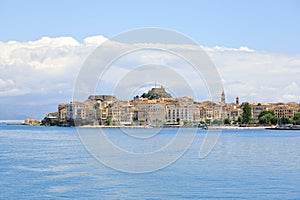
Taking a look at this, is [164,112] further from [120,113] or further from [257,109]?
[257,109]

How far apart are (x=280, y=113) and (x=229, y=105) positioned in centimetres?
804

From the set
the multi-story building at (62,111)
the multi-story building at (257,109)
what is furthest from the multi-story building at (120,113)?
the multi-story building at (257,109)

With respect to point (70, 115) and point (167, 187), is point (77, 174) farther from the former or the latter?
point (70, 115)

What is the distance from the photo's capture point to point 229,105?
68.6 m

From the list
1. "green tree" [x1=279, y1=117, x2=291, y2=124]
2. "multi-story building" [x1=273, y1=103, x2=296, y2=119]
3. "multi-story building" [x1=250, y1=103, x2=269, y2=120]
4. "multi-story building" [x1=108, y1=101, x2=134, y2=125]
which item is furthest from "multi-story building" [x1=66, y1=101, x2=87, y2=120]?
"multi-story building" [x1=273, y1=103, x2=296, y2=119]

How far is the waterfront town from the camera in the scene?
179 ft

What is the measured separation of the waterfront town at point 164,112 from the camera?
179 ft

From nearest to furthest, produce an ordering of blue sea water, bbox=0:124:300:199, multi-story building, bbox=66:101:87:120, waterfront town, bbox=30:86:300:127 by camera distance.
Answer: blue sea water, bbox=0:124:300:199, waterfront town, bbox=30:86:300:127, multi-story building, bbox=66:101:87:120

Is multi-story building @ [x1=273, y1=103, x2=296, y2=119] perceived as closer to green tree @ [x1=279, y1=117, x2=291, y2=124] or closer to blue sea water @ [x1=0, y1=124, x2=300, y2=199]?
green tree @ [x1=279, y1=117, x2=291, y2=124]

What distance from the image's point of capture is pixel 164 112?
55.8 metres

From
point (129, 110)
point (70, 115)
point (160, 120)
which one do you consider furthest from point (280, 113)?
point (70, 115)

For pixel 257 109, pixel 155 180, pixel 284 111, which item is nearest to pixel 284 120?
pixel 284 111

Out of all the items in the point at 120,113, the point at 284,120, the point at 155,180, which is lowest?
the point at 155,180

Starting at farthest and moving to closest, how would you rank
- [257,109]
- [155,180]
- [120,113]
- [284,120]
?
1. [257,109]
2. [120,113]
3. [284,120]
4. [155,180]
